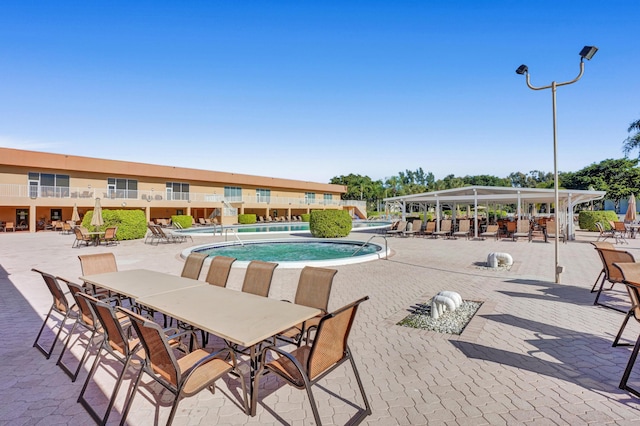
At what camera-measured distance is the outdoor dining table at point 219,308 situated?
241 centimetres

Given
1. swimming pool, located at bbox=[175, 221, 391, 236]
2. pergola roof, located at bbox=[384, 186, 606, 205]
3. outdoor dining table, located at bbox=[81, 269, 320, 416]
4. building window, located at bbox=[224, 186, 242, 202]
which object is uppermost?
building window, located at bbox=[224, 186, 242, 202]

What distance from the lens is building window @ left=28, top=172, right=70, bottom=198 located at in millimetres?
21766

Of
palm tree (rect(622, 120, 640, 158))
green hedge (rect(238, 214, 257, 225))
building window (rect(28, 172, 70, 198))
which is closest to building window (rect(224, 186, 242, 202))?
green hedge (rect(238, 214, 257, 225))

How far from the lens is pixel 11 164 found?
872 inches

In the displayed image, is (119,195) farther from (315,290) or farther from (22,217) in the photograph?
(315,290)

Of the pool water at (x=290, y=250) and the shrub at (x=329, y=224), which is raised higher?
the shrub at (x=329, y=224)

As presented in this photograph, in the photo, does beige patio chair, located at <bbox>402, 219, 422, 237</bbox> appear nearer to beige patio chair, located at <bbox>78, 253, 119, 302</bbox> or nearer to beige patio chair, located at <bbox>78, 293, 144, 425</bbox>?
beige patio chair, located at <bbox>78, 253, 119, 302</bbox>

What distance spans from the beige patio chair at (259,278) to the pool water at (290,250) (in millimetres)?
7513

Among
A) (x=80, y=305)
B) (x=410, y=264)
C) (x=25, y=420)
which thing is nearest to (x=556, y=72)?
(x=410, y=264)

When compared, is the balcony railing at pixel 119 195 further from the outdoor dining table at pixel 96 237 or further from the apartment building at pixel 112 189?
the outdoor dining table at pixel 96 237

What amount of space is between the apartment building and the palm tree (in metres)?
32.4

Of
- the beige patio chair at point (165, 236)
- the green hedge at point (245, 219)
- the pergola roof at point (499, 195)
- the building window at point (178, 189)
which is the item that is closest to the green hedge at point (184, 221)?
the building window at point (178, 189)

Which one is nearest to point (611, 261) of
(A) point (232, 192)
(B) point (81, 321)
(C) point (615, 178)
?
(B) point (81, 321)

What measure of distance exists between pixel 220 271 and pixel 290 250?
981cm
